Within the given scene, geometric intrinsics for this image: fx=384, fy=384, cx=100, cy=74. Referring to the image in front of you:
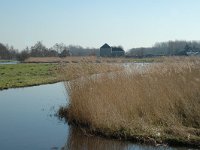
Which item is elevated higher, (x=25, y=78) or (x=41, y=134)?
(x=41, y=134)

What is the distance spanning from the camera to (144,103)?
40.4 ft

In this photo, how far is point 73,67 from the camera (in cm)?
1426

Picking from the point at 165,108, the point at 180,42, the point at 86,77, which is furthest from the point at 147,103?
the point at 180,42

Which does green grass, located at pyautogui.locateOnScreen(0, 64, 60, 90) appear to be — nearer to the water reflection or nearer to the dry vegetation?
the dry vegetation

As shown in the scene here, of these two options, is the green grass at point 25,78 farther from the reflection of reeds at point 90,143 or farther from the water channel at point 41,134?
the reflection of reeds at point 90,143

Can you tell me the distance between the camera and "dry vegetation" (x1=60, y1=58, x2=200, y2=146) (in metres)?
10.8

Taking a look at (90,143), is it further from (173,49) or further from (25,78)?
(173,49)

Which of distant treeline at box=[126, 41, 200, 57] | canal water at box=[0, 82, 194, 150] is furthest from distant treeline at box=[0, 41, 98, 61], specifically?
canal water at box=[0, 82, 194, 150]

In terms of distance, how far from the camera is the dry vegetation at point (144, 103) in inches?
424

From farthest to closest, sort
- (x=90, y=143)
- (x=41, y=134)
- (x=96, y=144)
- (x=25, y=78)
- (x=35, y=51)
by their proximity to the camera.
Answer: (x=35, y=51) → (x=25, y=78) → (x=41, y=134) → (x=90, y=143) → (x=96, y=144)

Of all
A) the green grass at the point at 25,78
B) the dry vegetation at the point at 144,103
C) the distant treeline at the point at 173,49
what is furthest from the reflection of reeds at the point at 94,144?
the distant treeline at the point at 173,49

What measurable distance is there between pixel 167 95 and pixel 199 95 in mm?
1008

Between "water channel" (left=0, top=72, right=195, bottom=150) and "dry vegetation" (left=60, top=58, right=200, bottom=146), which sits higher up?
"dry vegetation" (left=60, top=58, right=200, bottom=146)

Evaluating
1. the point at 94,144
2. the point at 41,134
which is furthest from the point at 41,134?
the point at 94,144
